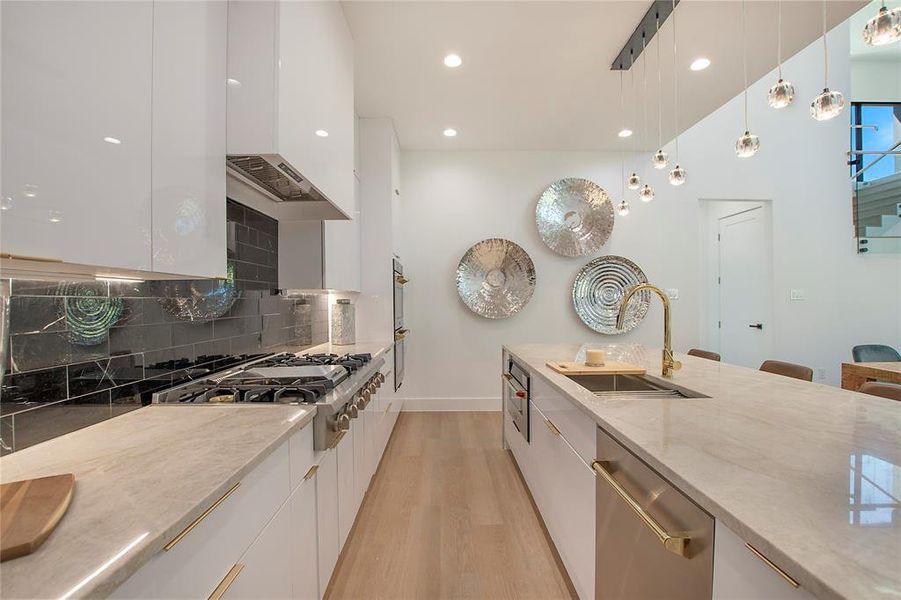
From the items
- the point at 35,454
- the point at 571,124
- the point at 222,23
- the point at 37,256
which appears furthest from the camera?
the point at 571,124

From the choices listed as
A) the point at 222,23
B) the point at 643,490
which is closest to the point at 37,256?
the point at 222,23

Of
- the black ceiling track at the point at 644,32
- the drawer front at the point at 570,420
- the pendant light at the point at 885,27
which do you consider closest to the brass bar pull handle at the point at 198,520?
the drawer front at the point at 570,420

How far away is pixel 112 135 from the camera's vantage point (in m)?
0.86

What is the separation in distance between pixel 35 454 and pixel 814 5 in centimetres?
375

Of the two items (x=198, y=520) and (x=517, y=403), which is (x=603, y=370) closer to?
(x=517, y=403)

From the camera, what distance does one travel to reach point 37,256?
70 cm

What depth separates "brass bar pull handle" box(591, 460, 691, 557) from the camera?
80 cm

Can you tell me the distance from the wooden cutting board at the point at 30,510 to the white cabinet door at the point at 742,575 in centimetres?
107

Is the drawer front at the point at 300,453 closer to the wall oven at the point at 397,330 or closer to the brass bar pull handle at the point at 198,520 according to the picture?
the brass bar pull handle at the point at 198,520

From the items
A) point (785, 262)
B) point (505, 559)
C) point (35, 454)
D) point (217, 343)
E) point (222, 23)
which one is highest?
point (222, 23)

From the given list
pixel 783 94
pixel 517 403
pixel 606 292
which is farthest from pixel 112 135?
pixel 606 292

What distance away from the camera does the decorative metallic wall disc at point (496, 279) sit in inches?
166

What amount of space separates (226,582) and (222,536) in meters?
0.10

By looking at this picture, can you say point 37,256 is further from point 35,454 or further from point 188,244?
point 35,454
